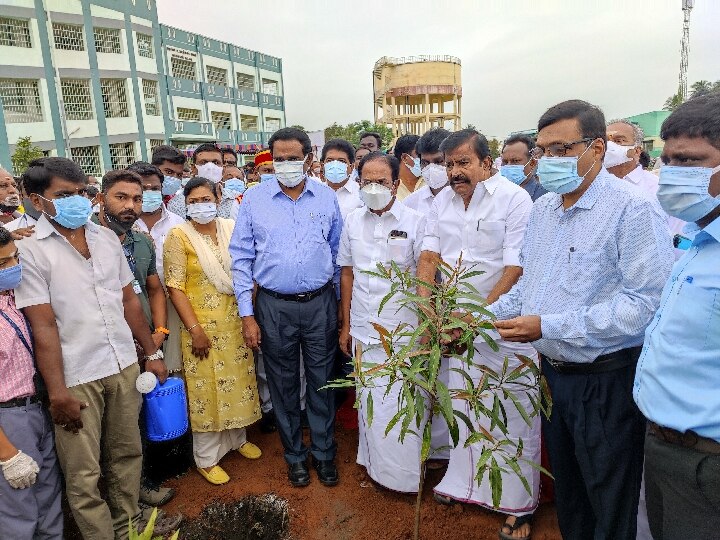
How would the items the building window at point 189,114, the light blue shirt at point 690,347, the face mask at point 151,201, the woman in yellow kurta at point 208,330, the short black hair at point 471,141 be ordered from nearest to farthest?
the light blue shirt at point 690,347, the short black hair at point 471,141, the woman in yellow kurta at point 208,330, the face mask at point 151,201, the building window at point 189,114

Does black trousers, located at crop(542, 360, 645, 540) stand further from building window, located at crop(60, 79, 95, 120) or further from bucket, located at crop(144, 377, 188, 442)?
building window, located at crop(60, 79, 95, 120)

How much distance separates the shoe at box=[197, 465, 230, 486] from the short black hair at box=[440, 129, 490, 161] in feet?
8.84

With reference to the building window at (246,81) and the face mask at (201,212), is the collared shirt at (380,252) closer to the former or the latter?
the face mask at (201,212)

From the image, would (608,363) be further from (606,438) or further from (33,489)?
(33,489)

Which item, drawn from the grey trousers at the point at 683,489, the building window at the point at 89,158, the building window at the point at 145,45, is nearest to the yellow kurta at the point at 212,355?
the grey trousers at the point at 683,489

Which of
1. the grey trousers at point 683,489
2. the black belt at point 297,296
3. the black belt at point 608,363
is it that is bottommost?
the grey trousers at point 683,489

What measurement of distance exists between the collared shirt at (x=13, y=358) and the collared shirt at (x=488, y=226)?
2.34m

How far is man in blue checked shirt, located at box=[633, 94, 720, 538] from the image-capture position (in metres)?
1.48

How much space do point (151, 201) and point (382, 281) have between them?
215 cm

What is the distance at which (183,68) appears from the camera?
24.3 metres

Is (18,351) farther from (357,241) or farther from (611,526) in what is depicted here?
(611,526)

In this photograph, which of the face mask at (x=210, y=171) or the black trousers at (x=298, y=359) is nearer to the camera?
the black trousers at (x=298, y=359)

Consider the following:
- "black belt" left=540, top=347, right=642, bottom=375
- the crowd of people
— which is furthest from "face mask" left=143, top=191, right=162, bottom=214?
"black belt" left=540, top=347, right=642, bottom=375

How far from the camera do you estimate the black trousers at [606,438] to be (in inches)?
80.0
